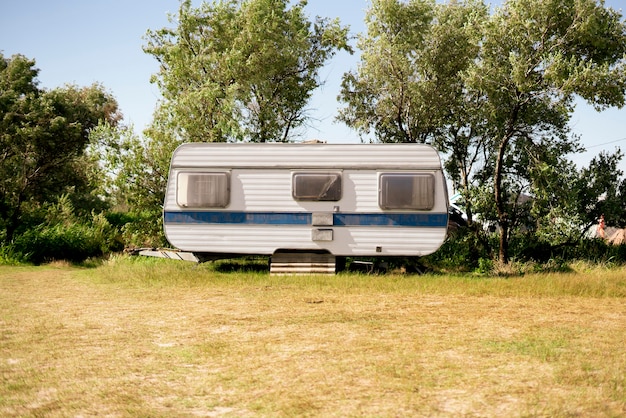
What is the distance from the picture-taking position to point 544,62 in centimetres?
1508

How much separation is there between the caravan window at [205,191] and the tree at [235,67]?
369cm

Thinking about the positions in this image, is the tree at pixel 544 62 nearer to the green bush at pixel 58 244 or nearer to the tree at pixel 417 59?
the tree at pixel 417 59

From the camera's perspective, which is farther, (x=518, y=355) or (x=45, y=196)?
(x=45, y=196)

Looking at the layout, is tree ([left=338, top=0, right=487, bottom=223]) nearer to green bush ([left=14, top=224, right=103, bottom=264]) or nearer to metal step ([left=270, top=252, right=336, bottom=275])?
metal step ([left=270, top=252, right=336, bottom=275])

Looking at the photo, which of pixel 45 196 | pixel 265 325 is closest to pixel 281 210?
pixel 265 325

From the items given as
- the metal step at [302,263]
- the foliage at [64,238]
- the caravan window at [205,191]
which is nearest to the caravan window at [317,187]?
the metal step at [302,263]

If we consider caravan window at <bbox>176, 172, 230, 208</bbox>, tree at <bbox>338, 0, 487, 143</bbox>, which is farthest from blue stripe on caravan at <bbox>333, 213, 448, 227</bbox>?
tree at <bbox>338, 0, 487, 143</bbox>

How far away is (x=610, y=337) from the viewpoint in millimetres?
7586

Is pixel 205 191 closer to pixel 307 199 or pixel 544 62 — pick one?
pixel 307 199

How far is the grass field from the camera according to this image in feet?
16.1

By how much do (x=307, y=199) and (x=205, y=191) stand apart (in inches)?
91.5

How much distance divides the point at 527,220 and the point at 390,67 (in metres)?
5.69

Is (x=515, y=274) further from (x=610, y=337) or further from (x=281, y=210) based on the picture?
(x=610, y=337)

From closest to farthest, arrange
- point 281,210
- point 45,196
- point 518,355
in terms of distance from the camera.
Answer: point 518,355, point 281,210, point 45,196
